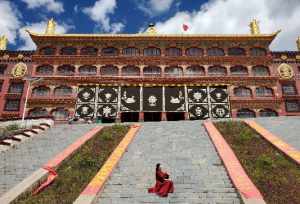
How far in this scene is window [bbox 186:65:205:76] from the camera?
44.0 meters

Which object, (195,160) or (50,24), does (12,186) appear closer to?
(195,160)

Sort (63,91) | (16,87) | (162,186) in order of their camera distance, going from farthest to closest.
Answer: (16,87), (63,91), (162,186)

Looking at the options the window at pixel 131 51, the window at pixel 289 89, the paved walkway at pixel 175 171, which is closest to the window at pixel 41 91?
the window at pixel 131 51

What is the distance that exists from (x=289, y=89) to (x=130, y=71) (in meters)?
20.9

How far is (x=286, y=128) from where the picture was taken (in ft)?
73.3

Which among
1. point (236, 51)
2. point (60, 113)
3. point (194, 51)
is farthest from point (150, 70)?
point (60, 113)

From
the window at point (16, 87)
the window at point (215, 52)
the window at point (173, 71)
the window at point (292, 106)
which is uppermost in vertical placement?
the window at point (215, 52)

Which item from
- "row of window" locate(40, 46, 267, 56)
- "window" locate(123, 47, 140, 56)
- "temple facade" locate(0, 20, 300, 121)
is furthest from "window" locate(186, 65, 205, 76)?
"window" locate(123, 47, 140, 56)

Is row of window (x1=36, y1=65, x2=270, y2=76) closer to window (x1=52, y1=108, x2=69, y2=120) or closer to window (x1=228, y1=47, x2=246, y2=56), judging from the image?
window (x1=228, y1=47, x2=246, y2=56)

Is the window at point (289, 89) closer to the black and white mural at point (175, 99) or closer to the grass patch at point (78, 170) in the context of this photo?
the black and white mural at point (175, 99)

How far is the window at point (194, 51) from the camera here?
148 ft

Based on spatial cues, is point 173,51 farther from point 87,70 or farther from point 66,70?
point 66,70

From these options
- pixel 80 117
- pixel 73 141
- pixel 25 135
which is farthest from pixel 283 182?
pixel 80 117

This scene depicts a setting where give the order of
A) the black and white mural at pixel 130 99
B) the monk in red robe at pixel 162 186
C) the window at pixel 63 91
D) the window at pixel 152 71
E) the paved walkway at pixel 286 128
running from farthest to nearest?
1. the window at pixel 152 71
2. the window at pixel 63 91
3. the black and white mural at pixel 130 99
4. the paved walkway at pixel 286 128
5. the monk in red robe at pixel 162 186
